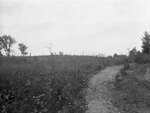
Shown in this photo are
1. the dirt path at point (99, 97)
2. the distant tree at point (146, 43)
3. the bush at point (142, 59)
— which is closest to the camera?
the dirt path at point (99, 97)

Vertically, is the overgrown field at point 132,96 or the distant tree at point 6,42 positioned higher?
the distant tree at point 6,42

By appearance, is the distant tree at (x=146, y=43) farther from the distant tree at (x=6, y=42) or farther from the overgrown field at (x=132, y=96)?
the distant tree at (x=6, y=42)

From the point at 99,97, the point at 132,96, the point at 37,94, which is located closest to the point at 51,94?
the point at 37,94

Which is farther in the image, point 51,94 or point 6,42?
point 6,42

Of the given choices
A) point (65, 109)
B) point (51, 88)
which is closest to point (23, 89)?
point (51, 88)

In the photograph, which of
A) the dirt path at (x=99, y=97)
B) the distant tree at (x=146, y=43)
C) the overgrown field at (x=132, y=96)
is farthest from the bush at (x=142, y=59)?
the dirt path at (x=99, y=97)

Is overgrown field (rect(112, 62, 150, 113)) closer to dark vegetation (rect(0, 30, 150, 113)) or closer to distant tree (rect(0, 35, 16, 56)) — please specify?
dark vegetation (rect(0, 30, 150, 113))

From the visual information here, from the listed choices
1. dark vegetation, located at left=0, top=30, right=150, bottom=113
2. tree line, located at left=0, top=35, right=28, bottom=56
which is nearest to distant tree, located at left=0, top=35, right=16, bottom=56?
tree line, located at left=0, top=35, right=28, bottom=56

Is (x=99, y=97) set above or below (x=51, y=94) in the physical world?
below

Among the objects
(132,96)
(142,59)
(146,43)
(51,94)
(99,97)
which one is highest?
(146,43)

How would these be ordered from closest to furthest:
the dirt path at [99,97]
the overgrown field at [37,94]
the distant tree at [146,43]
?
the overgrown field at [37,94] → the dirt path at [99,97] → the distant tree at [146,43]

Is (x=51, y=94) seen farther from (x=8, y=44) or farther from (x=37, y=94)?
(x=8, y=44)

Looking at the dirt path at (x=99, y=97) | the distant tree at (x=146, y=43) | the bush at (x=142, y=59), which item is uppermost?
the distant tree at (x=146, y=43)

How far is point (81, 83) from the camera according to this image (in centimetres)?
1214
